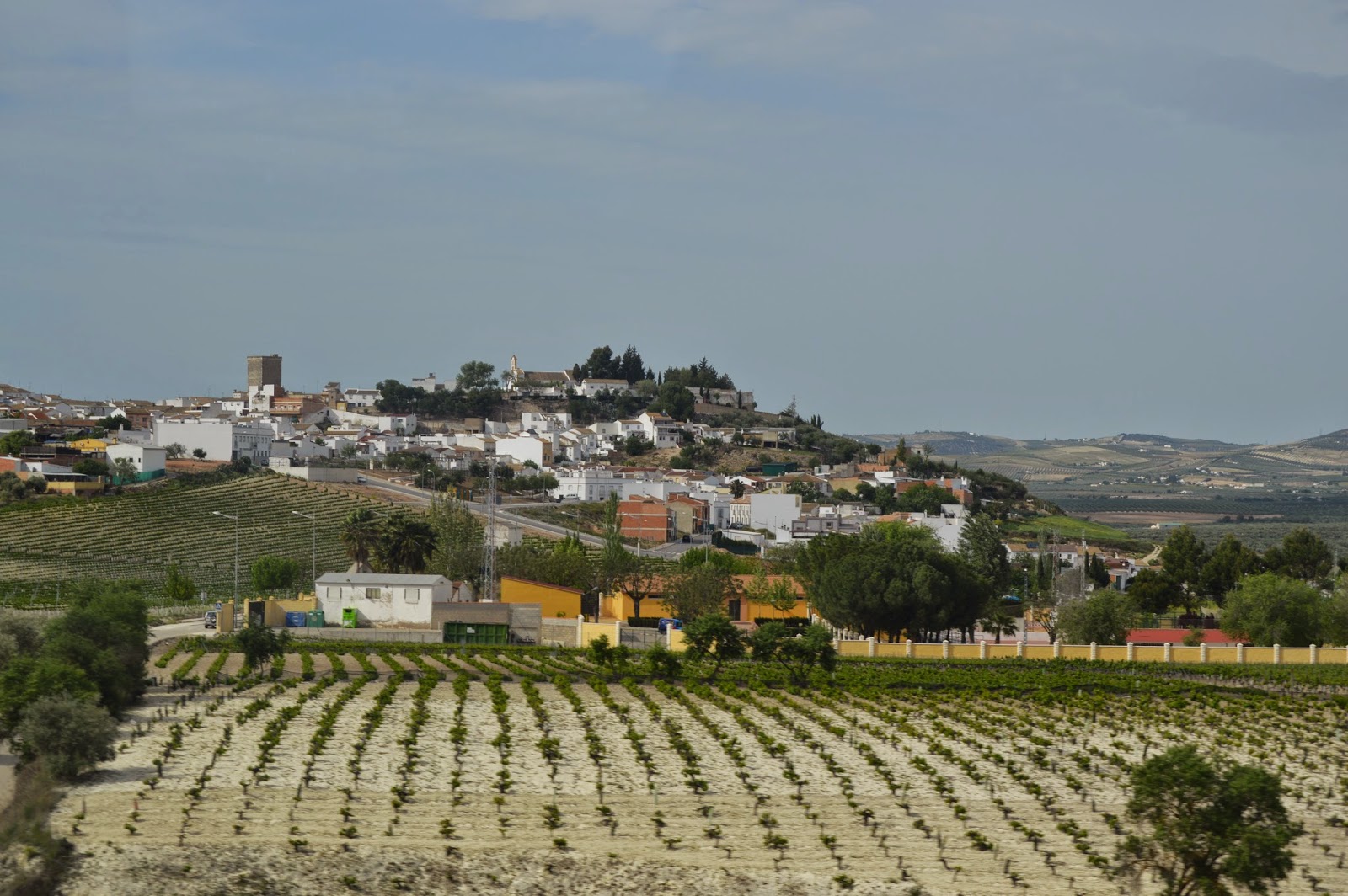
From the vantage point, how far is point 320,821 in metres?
24.1

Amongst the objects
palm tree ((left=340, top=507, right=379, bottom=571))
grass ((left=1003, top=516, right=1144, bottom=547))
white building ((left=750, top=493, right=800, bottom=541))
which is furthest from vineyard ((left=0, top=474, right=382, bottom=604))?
grass ((left=1003, top=516, right=1144, bottom=547))

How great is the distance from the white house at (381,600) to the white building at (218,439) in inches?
2566

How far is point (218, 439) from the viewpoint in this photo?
120m

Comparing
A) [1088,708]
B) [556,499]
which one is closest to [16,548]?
[556,499]

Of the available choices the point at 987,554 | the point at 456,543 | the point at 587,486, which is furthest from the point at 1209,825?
the point at 587,486

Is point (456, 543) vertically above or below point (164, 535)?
below

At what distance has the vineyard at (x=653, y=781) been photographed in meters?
22.1

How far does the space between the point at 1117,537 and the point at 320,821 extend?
11715 centimetres

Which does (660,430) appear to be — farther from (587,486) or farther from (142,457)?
(142,457)

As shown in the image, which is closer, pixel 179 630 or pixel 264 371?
pixel 179 630

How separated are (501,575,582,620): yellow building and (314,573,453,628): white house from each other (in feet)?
12.3

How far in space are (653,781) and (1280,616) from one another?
111ft

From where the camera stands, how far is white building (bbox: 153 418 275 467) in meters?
119

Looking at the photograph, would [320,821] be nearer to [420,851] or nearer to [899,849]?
[420,851]
